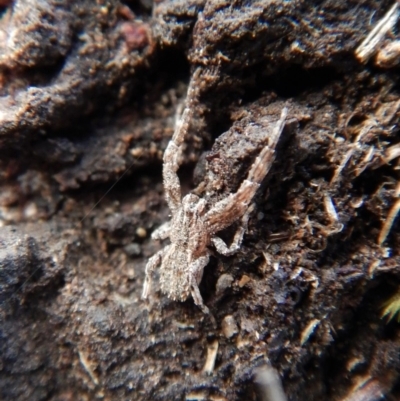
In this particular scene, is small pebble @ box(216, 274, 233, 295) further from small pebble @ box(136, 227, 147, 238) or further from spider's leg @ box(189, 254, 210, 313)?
small pebble @ box(136, 227, 147, 238)

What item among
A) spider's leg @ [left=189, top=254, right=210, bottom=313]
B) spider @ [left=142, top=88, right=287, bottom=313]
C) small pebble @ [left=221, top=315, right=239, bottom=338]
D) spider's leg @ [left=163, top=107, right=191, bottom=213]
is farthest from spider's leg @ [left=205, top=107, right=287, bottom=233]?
small pebble @ [left=221, top=315, right=239, bottom=338]

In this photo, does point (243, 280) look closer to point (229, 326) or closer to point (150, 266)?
point (229, 326)

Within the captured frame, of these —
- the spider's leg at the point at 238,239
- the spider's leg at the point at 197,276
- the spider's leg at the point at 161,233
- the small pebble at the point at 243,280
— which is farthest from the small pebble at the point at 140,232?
the small pebble at the point at 243,280

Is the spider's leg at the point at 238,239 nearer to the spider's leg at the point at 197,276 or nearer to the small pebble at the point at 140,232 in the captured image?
the spider's leg at the point at 197,276

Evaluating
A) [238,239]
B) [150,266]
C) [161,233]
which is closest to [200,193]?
[161,233]

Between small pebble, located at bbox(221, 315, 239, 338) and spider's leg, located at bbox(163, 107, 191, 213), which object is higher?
spider's leg, located at bbox(163, 107, 191, 213)

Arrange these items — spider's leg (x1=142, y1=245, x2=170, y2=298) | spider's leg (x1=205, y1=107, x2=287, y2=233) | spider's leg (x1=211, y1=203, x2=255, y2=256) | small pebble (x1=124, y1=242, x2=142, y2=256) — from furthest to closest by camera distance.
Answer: small pebble (x1=124, y1=242, x2=142, y2=256) → spider's leg (x1=142, y1=245, x2=170, y2=298) → spider's leg (x1=211, y1=203, x2=255, y2=256) → spider's leg (x1=205, y1=107, x2=287, y2=233)

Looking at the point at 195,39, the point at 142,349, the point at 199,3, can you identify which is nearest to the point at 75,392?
the point at 142,349
